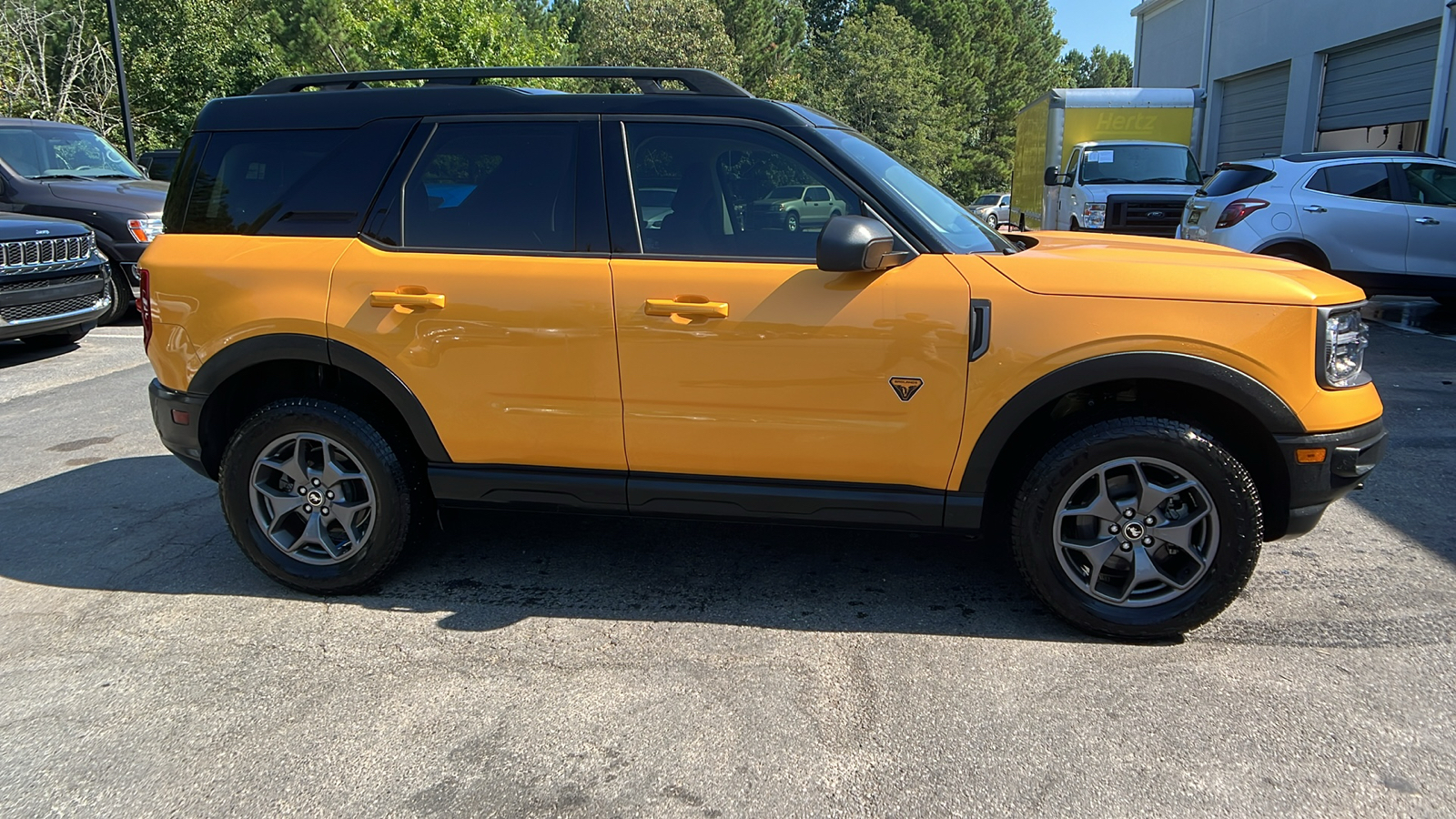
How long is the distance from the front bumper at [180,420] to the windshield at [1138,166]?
1361 centimetres

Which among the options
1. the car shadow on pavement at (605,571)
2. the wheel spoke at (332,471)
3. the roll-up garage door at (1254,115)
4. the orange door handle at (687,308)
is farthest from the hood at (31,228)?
the roll-up garage door at (1254,115)

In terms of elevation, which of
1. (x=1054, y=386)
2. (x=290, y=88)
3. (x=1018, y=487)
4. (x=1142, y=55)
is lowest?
(x=1018, y=487)

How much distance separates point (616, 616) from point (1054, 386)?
1.77 metres

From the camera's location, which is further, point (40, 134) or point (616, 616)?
point (40, 134)

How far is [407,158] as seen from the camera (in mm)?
3691

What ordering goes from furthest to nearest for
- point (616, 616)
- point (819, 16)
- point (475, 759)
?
1. point (819, 16)
2. point (616, 616)
3. point (475, 759)

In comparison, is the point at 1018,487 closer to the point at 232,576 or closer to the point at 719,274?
the point at 719,274

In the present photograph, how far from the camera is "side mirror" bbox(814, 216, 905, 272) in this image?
3.14m

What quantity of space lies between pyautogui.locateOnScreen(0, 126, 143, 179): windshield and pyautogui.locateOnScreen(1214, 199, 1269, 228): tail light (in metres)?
12.5

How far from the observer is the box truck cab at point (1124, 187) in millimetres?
13773

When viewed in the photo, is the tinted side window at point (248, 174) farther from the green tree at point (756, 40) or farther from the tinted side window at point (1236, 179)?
the green tree at point (756, 40)

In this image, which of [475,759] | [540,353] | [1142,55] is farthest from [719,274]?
[1142,55]

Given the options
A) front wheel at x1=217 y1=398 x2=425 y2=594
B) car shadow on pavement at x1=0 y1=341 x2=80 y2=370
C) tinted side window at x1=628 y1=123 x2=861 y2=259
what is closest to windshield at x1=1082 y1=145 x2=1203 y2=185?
tinted side window at x1=628 y1=123 x2=861 y2=259

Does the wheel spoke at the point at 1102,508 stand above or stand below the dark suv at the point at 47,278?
below
